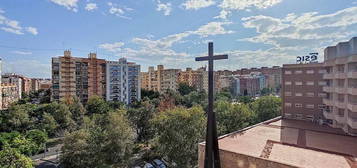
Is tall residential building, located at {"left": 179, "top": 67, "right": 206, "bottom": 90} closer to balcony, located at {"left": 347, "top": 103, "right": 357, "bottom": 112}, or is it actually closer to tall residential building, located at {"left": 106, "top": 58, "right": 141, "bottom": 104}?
tall residential building, located at {"left": 106, "top": 58, "right": 141, "bottom": 104}

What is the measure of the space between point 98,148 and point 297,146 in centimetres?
1360

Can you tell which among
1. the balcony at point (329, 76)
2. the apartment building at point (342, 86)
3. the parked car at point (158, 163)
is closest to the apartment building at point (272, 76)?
the balcony at point (329, 76)

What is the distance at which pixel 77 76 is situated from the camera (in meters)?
44.9

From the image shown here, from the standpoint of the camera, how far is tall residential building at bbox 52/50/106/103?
43031 mm

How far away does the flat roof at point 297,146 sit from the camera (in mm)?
9188

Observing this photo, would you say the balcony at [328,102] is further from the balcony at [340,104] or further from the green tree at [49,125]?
the green tree at [49,125]

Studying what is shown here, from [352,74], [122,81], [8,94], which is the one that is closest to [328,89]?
[352,74]

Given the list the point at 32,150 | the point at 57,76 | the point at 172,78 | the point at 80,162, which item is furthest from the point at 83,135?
the point at 172,78

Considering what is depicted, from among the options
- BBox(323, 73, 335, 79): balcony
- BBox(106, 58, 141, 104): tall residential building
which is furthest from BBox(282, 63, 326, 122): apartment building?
BBox(106, 58, 141, 104): tall residential building

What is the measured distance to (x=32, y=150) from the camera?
1888 cm

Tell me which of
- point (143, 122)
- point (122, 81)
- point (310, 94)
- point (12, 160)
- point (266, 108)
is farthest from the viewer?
point (122, 81)

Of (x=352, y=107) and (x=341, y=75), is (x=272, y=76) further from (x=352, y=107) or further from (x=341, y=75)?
(x=352, y=107)

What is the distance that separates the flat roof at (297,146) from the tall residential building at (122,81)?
40291 mm

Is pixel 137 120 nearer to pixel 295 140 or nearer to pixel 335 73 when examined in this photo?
pixel 295 140
